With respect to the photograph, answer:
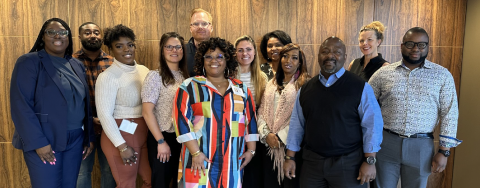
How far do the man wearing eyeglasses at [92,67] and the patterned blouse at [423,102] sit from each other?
8.74 feet

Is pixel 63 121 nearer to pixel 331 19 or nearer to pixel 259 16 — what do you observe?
pixel 259 16

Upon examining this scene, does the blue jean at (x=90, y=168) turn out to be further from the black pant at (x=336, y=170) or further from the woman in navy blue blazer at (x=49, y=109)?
the black pant at (x=336, y=170)

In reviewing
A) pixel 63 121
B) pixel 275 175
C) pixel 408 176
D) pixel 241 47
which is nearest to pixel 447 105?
pixel 408 176

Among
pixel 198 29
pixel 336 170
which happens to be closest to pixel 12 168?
pixel 198 29

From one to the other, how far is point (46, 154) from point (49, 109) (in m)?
0.35

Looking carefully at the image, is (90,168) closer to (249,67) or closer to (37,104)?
(37,104)

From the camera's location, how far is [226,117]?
7.39 feet

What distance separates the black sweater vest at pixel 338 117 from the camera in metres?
2.03

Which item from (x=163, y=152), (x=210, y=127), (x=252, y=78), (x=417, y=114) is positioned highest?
(x=252, y=78)

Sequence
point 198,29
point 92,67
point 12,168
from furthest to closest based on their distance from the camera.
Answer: point 12,168 → point 198,29 → point 92,67

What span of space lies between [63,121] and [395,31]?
3826mm

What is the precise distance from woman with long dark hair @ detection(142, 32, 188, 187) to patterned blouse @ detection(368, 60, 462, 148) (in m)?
1.77

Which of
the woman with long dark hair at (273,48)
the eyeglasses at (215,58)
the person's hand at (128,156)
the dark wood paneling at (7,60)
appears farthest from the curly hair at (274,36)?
the dark wood paneling at (7,60)

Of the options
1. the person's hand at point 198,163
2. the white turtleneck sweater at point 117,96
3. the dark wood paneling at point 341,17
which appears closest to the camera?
the person's hand at point 198,163
